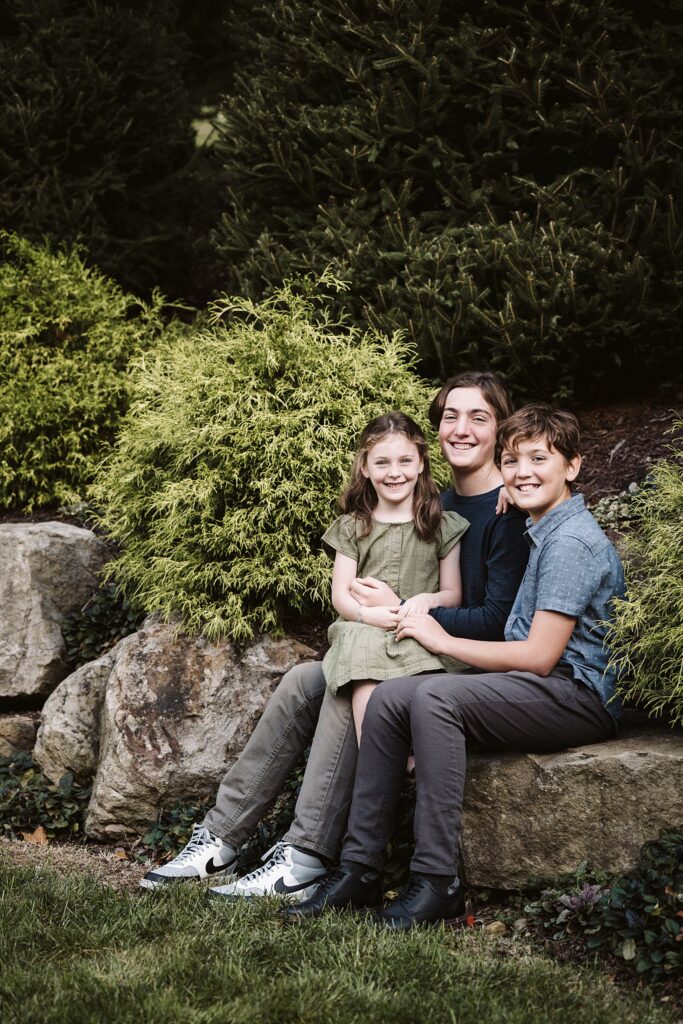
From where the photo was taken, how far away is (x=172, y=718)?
14.0 feet

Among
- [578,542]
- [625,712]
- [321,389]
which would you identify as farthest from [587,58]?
[625,712]

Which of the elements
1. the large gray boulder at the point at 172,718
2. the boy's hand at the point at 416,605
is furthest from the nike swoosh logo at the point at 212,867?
the boy's hand at the point at 416,605

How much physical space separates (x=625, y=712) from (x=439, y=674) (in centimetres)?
78

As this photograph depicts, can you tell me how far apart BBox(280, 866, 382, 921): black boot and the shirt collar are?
1.25 metres

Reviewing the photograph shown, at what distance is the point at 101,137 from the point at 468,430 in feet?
17.0

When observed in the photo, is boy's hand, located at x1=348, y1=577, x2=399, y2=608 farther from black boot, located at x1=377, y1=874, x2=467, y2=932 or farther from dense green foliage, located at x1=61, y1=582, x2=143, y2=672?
dense green foliage, located at x1=61, y1=582, x2=143, y2=672

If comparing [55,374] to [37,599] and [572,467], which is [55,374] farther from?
[572,467]

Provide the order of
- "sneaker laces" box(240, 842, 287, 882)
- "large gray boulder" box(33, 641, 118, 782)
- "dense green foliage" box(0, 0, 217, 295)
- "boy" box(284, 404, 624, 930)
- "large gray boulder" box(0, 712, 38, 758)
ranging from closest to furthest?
"boy" box(284, 404, 624, 930), "sneaker laces" box(240, 842, 287, 882), "large gray boulder" box(33, 641, 118, 782), "large gray boulder" box(0, 712, 38, 758), "dense green foliage" box(0, 0, 217, 295)

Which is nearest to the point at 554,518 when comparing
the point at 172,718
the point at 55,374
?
the point at 172,718

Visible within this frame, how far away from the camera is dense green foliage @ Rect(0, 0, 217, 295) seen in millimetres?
7211

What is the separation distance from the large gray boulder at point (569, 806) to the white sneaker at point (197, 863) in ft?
3.05

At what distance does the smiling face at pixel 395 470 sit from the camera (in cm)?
376

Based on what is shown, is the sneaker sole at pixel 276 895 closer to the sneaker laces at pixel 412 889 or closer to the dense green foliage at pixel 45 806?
the sneaker laces at pixel 412 889

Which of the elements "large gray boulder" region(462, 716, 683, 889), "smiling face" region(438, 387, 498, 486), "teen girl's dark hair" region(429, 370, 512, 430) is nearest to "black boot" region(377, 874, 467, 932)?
"large gray boulder" region(462, 716, 683, 889)
